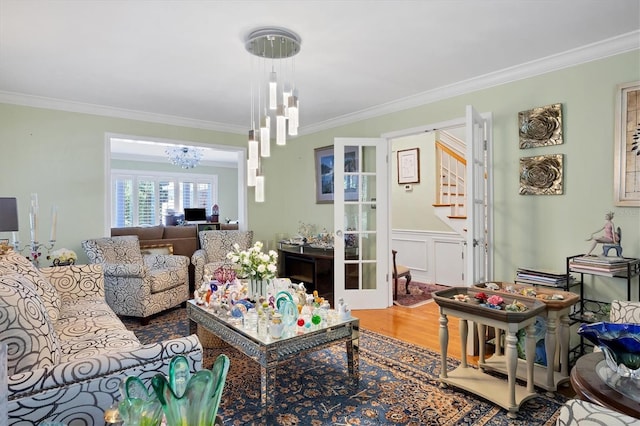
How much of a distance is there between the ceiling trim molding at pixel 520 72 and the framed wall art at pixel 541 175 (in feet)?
2.47

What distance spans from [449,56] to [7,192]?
4.67 meters

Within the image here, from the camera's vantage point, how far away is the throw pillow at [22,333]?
128cm

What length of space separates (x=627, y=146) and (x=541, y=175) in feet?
1.93

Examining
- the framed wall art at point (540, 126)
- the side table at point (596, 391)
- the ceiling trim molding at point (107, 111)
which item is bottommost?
the side table at point (596, 391)

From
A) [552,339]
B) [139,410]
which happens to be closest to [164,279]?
[139,410]

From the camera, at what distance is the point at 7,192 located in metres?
3.84

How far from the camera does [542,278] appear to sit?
279 cm

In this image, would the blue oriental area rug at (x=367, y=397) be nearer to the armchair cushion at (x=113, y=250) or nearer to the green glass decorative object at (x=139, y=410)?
the green glass decorative object at (x=139, y=410)

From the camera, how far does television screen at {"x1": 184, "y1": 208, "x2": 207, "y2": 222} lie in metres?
8.67

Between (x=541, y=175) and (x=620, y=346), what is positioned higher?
(x=541, y=175)

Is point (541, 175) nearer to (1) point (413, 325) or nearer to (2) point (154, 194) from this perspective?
(1) point (413, 325)

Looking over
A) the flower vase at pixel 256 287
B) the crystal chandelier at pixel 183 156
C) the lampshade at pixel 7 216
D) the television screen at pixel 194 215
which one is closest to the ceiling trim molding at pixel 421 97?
the lampshade at pixel 7 216

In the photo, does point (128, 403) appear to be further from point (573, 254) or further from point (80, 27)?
point (573, 254)

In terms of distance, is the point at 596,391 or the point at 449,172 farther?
the point at 449,172
